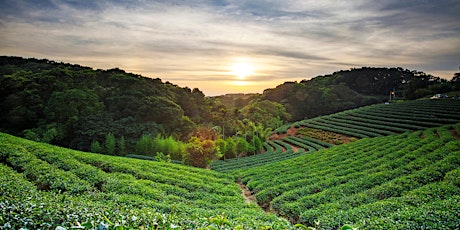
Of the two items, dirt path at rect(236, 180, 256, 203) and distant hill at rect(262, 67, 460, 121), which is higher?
distant hill at rect(262, 67, 460, 121)

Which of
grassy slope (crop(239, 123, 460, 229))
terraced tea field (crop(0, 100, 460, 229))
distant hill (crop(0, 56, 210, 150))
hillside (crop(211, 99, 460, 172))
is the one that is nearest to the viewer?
terraced tea field (crop(0, 100, 460, 229))

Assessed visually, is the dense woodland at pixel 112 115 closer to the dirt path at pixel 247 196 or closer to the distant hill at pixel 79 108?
the distant hill at pixel 79 108

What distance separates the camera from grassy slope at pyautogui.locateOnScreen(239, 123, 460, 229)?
7.19m

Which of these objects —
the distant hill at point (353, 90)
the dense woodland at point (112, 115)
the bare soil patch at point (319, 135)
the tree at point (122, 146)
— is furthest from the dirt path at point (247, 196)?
the distant hill at point (353, 90)

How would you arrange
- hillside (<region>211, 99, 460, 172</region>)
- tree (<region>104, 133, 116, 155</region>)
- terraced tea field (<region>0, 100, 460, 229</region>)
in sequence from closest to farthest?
terraced tea field (<region>0, 100, 460, 229</region>), tree (<region>104, 133, 116, 155</region>), hillside (<region>211, 99, 460, 172</region>)

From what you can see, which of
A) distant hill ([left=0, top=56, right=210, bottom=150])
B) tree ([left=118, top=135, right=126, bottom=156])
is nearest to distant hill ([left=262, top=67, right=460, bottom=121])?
distant hill ([left=0, top=56, right=210, bottom=150])

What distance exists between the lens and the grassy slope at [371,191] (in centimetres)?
719

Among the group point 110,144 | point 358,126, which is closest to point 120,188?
point 110,144

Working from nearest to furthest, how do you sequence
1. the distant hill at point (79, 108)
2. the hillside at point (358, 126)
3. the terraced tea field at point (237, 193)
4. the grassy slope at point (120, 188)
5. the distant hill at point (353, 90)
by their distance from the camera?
1. the terraced tea field at point (237, 193)
2. the grassy slope at point (120, 188)
3. the distant hill at point (79, 108)
4. the hillside at point (358, 126)
5. the distant hill at point (353, 90)

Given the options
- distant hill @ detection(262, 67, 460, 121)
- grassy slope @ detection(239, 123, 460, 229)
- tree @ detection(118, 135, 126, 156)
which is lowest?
tree @ detection(118, 135, 126, 156)

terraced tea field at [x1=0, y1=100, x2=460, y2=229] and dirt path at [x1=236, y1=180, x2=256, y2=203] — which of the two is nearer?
terraced tea field at [x1=0, y1=100, x2=460, y2=229]

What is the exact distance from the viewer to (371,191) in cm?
1102

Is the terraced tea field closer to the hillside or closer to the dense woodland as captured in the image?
the dense woodland

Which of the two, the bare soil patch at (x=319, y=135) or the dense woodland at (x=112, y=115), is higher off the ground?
the dense woodland at (x=112, y=115)
